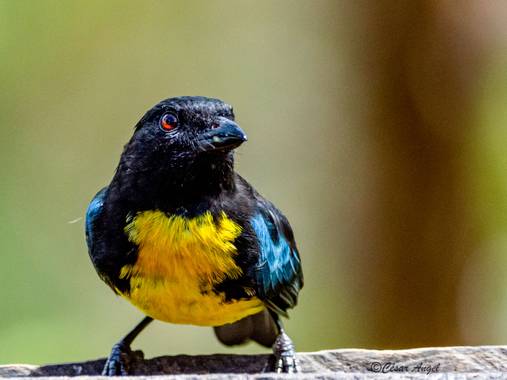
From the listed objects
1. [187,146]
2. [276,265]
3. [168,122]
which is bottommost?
[276,265]

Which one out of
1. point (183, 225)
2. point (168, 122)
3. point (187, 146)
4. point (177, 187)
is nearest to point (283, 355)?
point (183, 225)

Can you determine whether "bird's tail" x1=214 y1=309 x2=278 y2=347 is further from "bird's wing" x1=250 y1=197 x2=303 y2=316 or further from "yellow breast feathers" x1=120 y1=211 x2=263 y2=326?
"yellow breast feathers" x1=120 y1=211 x2=263 y2=326

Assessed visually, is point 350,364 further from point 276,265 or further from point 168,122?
point 168,122

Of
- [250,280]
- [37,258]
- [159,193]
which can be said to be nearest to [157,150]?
[159,193]

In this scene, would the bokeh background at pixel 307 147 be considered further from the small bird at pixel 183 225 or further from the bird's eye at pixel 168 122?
the bird's eye at pixel 168 122

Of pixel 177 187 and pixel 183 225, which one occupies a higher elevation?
pixel 177 187

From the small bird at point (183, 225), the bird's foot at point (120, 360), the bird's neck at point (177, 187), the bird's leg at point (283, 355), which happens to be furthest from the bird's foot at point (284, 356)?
the bird's neck at point (177, 187)

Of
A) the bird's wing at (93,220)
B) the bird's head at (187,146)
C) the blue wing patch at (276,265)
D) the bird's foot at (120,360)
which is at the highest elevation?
the bird's head at (187,146)
